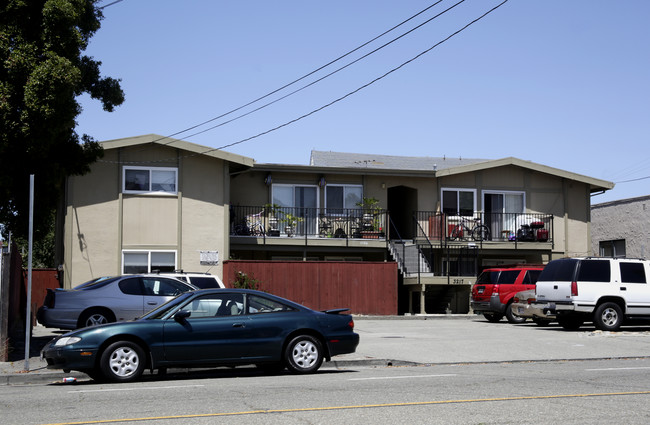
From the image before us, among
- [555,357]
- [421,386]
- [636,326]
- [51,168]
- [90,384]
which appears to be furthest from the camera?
[636,326]

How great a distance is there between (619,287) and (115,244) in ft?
55.9

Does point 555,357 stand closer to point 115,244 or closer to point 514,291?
point 514,291

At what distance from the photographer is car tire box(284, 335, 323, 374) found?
41.5ft

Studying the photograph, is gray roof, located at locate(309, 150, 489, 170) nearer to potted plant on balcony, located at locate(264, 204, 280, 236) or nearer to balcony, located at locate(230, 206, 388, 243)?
balcony, located at locate(230, 206, 388, 243)

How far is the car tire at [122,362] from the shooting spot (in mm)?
11820

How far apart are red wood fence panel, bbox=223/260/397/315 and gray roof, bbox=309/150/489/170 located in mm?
8197

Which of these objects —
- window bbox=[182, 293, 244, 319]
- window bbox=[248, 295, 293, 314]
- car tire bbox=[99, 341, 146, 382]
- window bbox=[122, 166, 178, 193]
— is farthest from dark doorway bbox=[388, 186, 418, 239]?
car tire bbox=[99, 341, 146, 382]

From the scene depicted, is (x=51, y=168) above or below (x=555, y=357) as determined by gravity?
above

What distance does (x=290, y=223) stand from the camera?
32188 mm

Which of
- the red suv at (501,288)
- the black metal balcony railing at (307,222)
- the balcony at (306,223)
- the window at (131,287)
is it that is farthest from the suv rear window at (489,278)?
A: the window at (131,287)

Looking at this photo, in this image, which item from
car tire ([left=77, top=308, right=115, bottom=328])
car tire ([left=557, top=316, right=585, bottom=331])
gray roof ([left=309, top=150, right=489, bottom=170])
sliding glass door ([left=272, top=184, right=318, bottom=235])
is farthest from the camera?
gray roof ([left=309, top=150, right=489, bottom=170])

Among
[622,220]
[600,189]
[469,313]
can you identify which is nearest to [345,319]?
[469,313]

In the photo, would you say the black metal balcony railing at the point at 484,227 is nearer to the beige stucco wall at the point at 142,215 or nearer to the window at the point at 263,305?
the beige stucco wall at the point at 142,215

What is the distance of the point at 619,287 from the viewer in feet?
70.1
